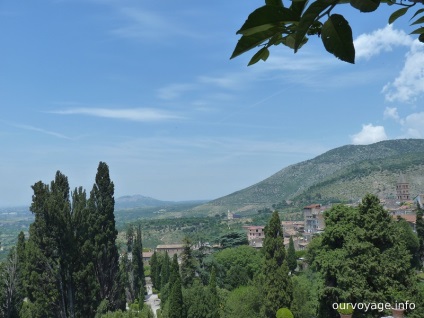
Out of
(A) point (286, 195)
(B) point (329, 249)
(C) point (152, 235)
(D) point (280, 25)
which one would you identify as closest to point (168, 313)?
(B) point (329, 249)

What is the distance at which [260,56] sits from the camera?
3.26ft

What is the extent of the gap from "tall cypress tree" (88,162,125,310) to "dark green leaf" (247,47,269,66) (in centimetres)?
2154

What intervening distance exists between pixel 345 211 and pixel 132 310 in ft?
36.5

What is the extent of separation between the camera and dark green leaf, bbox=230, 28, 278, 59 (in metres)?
0.80

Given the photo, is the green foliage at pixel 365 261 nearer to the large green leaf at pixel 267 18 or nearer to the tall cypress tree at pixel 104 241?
the tall cypress tree at pixel 104 241

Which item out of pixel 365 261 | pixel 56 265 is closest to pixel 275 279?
pixel 365 261

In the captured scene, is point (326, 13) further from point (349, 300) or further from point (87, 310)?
point (87, 310)

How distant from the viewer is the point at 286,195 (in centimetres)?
19938

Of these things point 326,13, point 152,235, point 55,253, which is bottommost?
point 152,235

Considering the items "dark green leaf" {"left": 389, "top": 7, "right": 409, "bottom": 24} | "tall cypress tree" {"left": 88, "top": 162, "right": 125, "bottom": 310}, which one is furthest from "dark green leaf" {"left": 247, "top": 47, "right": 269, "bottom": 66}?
"tall cypress tree" {"left": 88, "top": 162, "right": 125, "bottom": 310}

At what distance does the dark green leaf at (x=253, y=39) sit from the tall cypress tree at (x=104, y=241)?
71.2ft

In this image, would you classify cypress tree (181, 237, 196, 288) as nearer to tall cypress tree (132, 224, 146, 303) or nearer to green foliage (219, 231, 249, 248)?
tall cypress tree (132, 224, 146, 303)

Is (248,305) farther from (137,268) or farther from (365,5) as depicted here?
(365,5)

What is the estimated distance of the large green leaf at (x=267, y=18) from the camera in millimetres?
745
